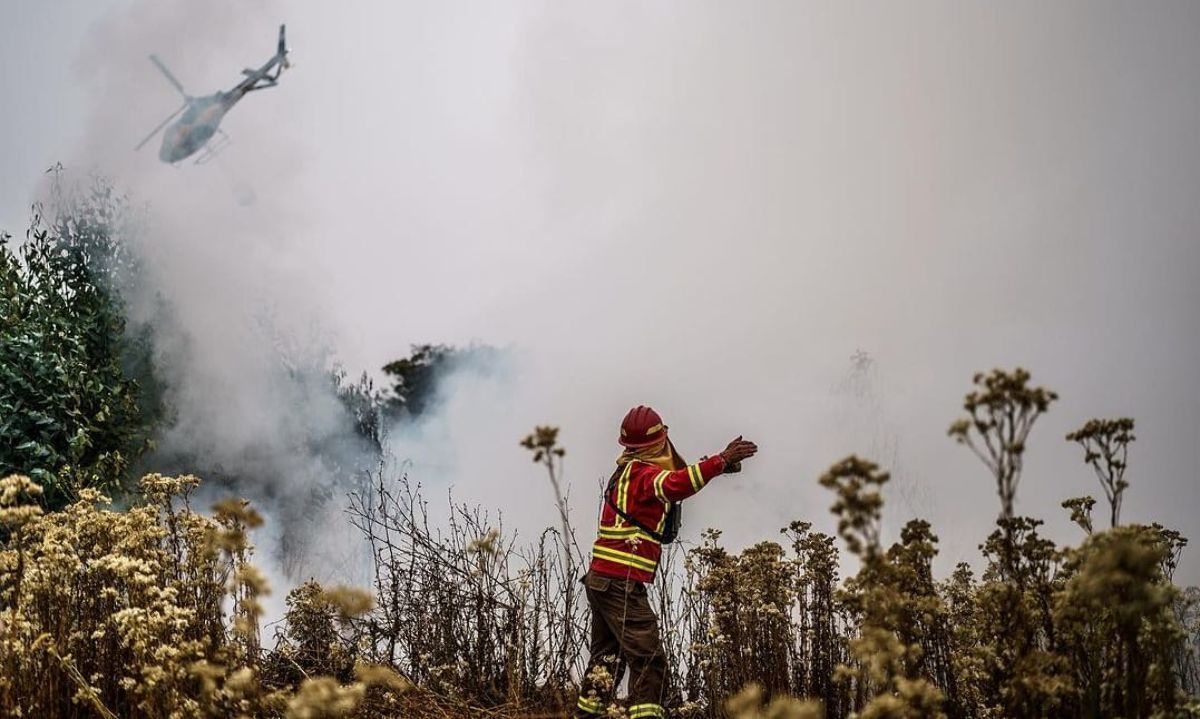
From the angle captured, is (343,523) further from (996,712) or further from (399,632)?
(996,712)

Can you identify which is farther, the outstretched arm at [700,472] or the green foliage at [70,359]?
the green foliage at [70,359]

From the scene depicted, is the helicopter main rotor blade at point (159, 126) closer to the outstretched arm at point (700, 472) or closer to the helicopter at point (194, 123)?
the helicopter at point (194, 123)

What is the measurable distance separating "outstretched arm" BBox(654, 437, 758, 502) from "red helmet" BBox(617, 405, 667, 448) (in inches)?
16.5

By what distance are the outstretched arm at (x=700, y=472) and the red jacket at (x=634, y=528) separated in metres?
0.03

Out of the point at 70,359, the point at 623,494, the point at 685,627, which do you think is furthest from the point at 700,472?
the point at 70,359

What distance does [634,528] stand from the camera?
481 centimetres

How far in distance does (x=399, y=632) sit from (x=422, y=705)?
3.75 ft

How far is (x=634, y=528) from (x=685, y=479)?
450 mm

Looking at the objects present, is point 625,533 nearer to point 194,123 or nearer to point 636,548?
point 636,548

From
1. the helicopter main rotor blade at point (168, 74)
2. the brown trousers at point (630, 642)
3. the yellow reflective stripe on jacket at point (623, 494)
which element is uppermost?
the helicopter main rotor blade at point (168, 74)

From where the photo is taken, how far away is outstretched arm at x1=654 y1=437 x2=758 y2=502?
4.46 meters

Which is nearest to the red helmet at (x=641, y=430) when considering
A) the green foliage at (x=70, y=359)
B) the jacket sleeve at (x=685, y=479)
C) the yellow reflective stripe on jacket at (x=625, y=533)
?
the jacket sleeve at (x=685, y=479)

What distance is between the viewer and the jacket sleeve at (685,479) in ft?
14.7

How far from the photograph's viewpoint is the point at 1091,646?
2.81m
